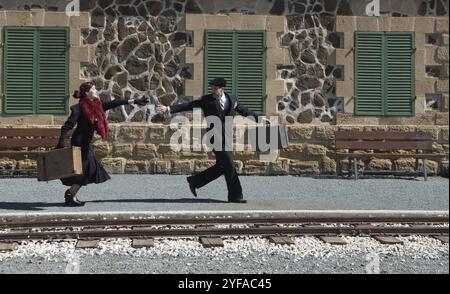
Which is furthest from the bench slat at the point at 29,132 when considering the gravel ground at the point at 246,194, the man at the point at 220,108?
the man at the point at 220,108

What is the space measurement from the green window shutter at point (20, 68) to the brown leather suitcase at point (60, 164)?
447 cm

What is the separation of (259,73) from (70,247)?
24.4 feet

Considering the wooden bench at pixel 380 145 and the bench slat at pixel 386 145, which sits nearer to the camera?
the wooden bench at pixel 380 145

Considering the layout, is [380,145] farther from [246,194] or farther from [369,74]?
[246,194]

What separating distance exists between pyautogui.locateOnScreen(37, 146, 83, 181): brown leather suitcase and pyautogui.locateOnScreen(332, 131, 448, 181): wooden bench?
572 cm

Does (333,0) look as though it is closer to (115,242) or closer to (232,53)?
(232,53)

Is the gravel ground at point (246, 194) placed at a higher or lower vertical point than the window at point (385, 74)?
lower

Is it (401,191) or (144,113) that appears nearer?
(401,191)

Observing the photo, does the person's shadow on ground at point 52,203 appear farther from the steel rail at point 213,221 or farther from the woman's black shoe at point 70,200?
the steel rail at point 213,221

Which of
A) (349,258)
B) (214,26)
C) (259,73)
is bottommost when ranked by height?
(349,258)

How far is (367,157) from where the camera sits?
1389 centimetres

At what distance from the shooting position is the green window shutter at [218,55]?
14.0 metres

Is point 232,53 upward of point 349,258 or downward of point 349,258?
upward

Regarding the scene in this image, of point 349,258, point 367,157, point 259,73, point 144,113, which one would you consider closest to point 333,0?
point 259,73
